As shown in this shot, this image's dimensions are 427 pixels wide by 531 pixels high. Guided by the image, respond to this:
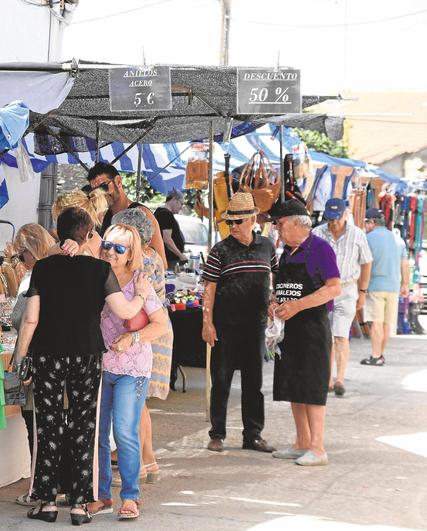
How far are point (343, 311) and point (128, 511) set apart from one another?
225 inches

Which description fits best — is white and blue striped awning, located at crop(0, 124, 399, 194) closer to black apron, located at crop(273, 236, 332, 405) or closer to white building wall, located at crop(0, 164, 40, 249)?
white building wall, located at crop(0, 164, 40, 249)

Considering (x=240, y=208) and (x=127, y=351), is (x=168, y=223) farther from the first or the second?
(x=127, y=351)

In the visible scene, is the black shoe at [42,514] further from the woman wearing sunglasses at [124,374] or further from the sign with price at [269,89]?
the sign with price at [269,89]

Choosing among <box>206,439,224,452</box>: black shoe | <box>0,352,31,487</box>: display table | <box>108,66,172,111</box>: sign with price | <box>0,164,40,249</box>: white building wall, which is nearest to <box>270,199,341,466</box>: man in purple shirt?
<box>206,439,224,452</box>: black shoe

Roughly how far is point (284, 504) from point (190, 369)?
542cm

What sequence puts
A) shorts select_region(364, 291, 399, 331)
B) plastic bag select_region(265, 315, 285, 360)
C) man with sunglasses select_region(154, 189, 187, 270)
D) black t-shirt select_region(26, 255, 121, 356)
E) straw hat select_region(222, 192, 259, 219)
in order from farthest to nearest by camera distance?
shorts select_region(364, 291, 399, 331) < man with sunglasses select_region(154, 189, 187, 270) < straw hat select_region(222, 192, 259, 219) < plastic bag select_region(265, 315, 285, 360) < black t-shirt select_region(26, 255, 121, 356)

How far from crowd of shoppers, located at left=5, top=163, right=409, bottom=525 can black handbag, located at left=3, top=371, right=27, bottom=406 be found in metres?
0.06

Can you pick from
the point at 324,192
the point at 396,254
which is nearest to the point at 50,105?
the point at 396,254

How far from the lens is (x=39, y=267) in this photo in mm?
6215

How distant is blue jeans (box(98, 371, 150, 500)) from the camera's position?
21.1 ft

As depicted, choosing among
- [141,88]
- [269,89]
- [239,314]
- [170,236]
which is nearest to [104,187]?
[141,88]

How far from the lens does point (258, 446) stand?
8.72 m

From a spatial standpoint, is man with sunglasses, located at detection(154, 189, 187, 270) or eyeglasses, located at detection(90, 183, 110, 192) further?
man with sunglasses, located at detection(154, 189, 187, 270)

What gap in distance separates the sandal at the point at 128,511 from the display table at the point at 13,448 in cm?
102
